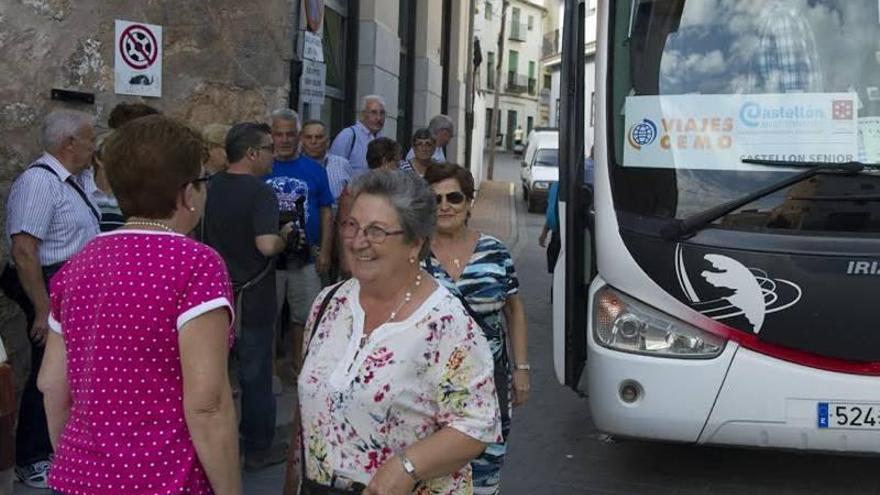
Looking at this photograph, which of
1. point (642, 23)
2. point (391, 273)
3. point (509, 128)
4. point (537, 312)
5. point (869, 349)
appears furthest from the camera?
point (509, 128)

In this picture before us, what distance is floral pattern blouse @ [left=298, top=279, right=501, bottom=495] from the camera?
246 centimetres

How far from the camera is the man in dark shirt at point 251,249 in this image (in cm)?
512

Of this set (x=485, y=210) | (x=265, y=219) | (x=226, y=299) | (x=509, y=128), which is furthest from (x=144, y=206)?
(x=509, y=128)

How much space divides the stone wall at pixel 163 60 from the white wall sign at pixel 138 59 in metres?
0.06

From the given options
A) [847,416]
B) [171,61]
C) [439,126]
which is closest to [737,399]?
[847,416]

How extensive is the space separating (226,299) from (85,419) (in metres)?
0.44

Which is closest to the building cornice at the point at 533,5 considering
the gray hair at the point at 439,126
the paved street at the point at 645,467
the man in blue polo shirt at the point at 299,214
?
the gray hair at the point at 439,126

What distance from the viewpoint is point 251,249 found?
5.19 metres

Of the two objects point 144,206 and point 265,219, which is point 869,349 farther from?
point 144,206

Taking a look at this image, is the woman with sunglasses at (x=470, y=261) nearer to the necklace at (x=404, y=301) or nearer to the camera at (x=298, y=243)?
the necklace at (x=404, y=301)

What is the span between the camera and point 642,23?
196 inches

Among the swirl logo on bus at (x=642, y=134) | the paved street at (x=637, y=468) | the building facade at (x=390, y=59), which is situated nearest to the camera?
the swirl logo on bus at (x=642, y=134)

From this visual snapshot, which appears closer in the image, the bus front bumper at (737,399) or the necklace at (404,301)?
the necklace at (404,301)

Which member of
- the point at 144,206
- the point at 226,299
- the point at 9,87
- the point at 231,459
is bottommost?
the point at 231,459
